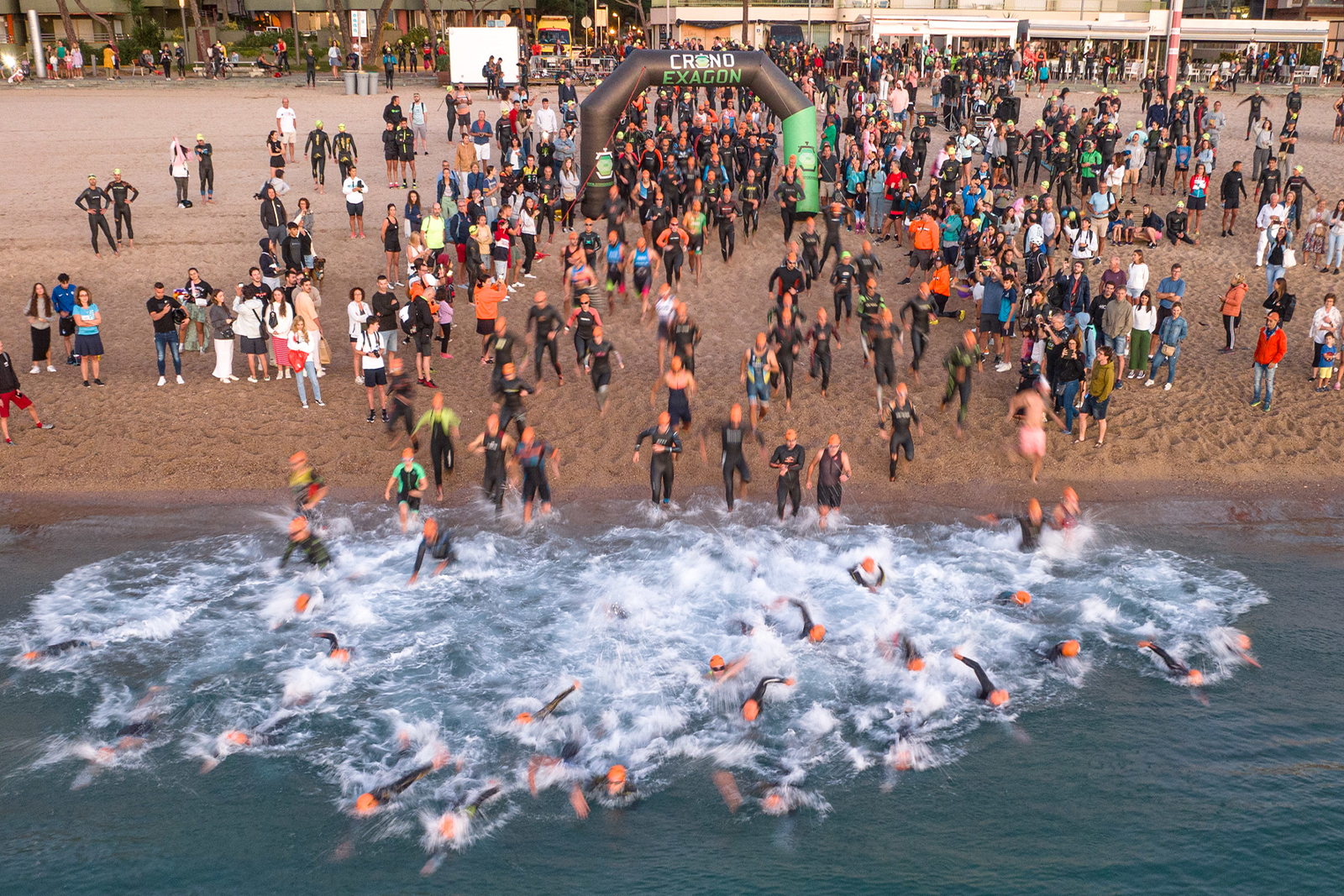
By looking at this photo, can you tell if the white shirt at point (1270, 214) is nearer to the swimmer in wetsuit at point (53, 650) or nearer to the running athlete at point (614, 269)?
the running athlete at point (614, 269)

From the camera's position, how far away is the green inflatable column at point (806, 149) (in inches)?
928

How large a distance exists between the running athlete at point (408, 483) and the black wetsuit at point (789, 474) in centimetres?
481

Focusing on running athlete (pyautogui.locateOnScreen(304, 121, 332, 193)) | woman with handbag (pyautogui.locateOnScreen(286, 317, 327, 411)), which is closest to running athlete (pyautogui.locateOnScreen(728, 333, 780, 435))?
woman with handbag (pyautogui.locateOnScreen(286, 317, 327, 411))

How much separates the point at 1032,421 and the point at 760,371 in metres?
4.04

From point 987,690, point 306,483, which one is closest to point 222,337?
point 306,483

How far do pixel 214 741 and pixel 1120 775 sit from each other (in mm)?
9268

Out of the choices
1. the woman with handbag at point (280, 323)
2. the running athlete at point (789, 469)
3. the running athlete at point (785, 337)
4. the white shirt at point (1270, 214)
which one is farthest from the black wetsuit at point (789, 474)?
the white shirt at point (1270, 214)

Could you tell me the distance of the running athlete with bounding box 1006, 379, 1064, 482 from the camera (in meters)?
15.6

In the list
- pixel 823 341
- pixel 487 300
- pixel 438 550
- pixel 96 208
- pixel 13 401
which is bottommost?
pixel 438 550

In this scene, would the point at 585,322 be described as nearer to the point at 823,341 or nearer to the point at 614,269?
the point at 614,269

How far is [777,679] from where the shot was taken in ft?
39.3

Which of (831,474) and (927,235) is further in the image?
(927,235)

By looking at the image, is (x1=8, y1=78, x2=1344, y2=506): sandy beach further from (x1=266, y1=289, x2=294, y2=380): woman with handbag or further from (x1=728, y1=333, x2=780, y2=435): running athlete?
(x1=728, y1=333, x2=780, y2=435): running athlete

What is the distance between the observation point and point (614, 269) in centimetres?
2033
